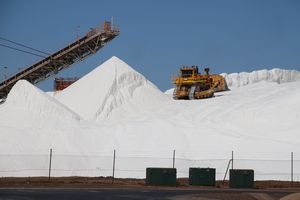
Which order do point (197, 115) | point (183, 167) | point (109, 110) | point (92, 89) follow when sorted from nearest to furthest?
point (183, 167), point (197, 115), point (109, 110), point (92, 89)

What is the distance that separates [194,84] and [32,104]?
17685mm

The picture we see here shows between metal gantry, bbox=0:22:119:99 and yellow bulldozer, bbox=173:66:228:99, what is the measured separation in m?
8.55

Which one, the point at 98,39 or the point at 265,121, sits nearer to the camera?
the point at 265,121

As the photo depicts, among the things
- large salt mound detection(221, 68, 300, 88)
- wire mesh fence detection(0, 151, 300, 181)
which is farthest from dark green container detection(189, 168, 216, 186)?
large salt mound detection(221, 68, 300, 88)

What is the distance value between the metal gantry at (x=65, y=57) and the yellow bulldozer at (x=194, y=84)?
337 inches

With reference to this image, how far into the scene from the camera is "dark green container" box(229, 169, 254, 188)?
3116cm

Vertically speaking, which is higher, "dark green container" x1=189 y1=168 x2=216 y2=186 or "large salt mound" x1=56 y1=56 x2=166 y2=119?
"large salt mound" x1=56 y1=56 x2=166 y2=119

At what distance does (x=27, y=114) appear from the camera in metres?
49.4

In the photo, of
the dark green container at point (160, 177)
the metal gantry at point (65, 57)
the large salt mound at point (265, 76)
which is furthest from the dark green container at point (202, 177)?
the large salt mound at point (265, 76)

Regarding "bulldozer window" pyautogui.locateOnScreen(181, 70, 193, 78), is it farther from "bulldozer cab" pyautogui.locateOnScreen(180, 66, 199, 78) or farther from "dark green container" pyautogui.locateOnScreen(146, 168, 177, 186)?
"dark green container" pyautogui.locateOnScreen(146, 168, 177, 186)

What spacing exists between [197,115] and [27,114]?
45.7 ft

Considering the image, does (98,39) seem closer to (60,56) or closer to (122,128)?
(60,56)

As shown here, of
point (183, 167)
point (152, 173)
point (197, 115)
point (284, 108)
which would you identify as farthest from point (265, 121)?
point (152, 173)

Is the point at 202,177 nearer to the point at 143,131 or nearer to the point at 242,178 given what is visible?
the point at 242,178
